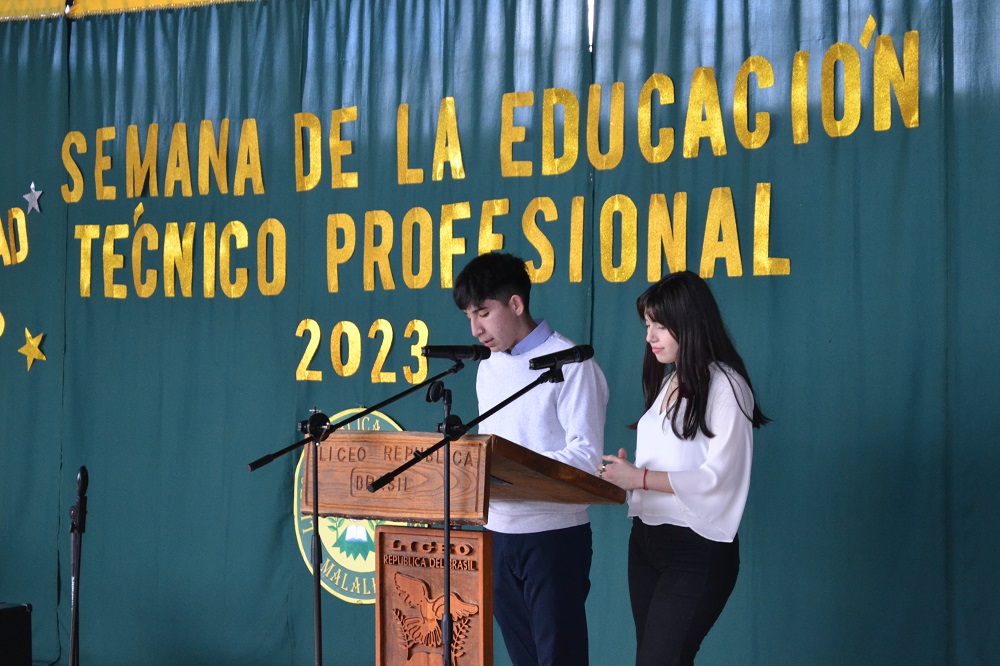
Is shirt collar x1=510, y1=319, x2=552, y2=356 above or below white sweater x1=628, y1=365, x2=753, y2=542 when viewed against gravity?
above

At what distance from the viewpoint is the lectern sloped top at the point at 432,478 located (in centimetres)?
217

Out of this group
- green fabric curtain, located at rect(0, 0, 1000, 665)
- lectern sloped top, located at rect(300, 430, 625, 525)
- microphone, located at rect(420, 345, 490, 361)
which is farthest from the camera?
green fabric curtain, located at rect(0, 0, 1000, 665)

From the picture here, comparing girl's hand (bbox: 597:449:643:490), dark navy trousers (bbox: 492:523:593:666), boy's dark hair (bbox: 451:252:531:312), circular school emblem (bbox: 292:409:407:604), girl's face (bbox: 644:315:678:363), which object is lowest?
circular school emblem (bbox: 292:409:407:604)

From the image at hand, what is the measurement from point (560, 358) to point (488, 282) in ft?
1.59

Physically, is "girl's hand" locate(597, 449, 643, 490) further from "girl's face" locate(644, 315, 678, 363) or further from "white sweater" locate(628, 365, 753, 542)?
"girl's face" locate(644, 315, 678, 363)

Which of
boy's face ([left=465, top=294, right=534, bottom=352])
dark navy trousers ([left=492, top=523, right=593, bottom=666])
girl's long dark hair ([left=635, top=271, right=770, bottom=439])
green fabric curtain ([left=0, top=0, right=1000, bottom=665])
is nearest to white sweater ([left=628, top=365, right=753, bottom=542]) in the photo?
girl's long dark hair ([left=635, top=271, right=770, bottom=439])

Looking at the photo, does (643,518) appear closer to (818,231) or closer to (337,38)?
(818,231)

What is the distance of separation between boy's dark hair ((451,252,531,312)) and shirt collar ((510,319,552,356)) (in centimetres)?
8

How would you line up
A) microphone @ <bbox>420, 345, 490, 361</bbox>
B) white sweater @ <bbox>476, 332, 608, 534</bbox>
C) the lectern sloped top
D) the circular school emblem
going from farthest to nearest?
1. the circular school emblem
2. white sweater @ <bbox>476, 332, 608, 534</bbox>
3. microphone @ <bbox>420, 345, 490, 361</bbox>
4. the lectern sloped top

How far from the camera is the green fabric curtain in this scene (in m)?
3.55

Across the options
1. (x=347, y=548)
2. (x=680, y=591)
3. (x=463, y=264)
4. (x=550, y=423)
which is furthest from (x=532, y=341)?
(x=347, y=548)

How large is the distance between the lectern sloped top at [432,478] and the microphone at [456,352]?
249 mm

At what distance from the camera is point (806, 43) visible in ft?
12.3

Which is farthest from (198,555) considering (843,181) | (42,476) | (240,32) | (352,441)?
(843,181)
